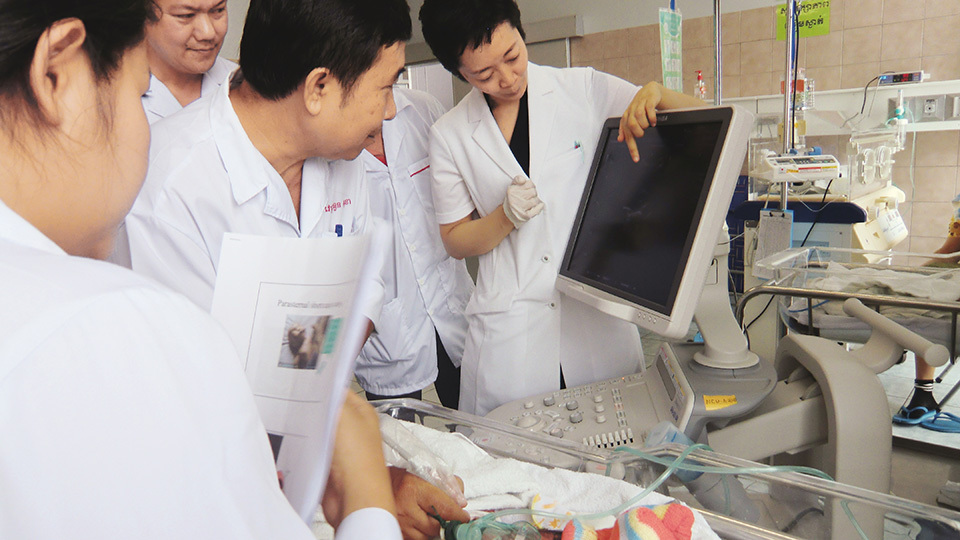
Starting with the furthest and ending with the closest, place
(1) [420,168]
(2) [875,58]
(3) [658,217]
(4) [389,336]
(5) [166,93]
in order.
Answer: (2) [875,58] < (1) [420,168] < (4) [389,336] < (5) [166,93] < (3) [658,217]

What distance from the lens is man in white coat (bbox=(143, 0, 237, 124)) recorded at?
1473 millimetres

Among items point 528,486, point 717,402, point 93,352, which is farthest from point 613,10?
point 93,352

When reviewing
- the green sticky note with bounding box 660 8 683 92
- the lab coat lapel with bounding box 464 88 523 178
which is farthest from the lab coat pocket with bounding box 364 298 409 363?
the green sticky note with bounding box 660 8 683 92

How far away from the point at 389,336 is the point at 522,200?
0.58m

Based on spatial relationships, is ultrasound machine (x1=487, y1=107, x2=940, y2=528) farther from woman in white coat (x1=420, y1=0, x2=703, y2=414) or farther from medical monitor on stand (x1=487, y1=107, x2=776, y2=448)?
woman in white coat (x1=420, y1=0, x2=703, y2=414)

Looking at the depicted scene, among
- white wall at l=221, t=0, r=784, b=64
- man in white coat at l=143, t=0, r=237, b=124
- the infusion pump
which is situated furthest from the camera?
white wall at l=221, t=0, r=784, b=64

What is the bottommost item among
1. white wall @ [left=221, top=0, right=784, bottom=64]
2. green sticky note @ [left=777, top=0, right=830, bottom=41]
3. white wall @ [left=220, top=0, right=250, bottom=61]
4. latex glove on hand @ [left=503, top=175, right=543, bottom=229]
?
latex glove on hand @ [left=503, top=175, right=543, bottom=229]

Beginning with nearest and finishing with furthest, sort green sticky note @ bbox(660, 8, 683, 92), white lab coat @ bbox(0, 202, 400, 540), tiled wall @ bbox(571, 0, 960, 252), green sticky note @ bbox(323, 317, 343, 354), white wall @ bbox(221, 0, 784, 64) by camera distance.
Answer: white lab coat @ bbox(0, 202, 400, 540) < green sticky note @ bbox(323, 317, 343, 354) < green sticky note @ bbox(660, 8, 683, 92) < tiled wall @ bbox(571, 0, 960, 252) < white wall @ bbox(221, 0, 784, 64)

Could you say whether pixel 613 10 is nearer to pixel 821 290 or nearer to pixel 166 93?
pixel 821 290

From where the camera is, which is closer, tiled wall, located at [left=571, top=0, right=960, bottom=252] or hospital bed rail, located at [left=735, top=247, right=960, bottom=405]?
hospital bed rail, located at [left=735, top=247, right=960, bottom=405]

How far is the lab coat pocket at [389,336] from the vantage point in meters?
1.84

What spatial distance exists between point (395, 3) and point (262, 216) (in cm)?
44

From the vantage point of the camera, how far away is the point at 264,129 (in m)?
1.22

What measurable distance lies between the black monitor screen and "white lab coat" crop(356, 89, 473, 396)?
0.49 meters
